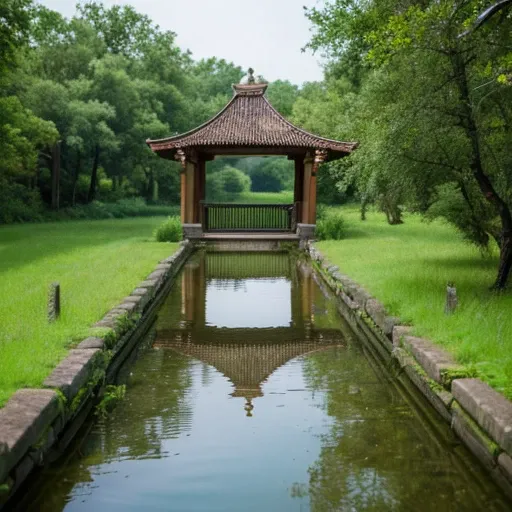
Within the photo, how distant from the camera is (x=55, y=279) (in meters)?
11.7

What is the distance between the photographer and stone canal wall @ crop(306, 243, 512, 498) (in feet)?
14.5

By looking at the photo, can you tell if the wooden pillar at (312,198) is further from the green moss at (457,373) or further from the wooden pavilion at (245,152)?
the green moss at (457,373)

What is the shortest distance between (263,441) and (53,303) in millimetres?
3653

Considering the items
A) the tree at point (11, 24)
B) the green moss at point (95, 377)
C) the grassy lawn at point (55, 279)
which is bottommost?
the green moss at point (95, 377)

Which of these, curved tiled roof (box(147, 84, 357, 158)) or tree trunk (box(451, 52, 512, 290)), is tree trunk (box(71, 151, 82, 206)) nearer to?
curved tiled roof (box(147, 84, 357, 158))

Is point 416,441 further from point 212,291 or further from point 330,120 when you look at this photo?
point 330,120

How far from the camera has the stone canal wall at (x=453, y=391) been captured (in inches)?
174

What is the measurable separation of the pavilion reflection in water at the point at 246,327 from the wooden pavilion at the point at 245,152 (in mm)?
7240

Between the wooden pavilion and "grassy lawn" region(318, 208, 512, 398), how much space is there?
274 centimetres

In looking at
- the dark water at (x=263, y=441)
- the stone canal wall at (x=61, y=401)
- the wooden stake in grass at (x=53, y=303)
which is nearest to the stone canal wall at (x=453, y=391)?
the dark water at (x=263, y=441)

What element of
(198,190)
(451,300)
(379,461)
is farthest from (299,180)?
(379,461)

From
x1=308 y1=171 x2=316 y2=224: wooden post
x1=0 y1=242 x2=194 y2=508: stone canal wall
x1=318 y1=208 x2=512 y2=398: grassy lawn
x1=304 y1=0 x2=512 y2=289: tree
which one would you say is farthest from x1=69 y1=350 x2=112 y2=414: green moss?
x1=308 y1=171 x2=316 y2=224: wooden post

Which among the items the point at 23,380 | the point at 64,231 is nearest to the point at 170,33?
the point at 64,231

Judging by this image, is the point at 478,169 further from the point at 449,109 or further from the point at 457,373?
the point at 457,373
